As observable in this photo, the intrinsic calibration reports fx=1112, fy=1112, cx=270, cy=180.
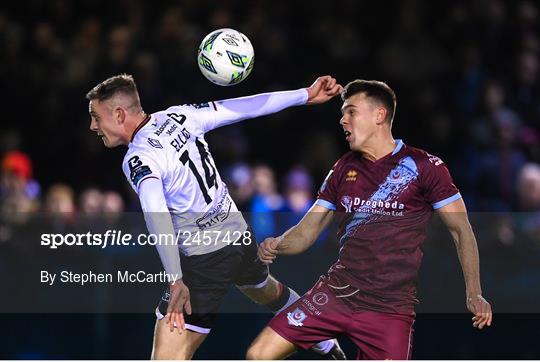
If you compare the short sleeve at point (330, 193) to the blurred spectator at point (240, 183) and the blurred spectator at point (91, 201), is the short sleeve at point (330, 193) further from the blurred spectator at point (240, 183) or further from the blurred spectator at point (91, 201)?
the blurred spectator at point (91, 201)

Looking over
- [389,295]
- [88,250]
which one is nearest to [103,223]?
[88,250]

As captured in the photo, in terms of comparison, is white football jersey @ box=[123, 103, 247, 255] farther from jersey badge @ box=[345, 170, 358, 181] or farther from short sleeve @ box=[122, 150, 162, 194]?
jersey badge @ box=[345, 170, 358, 181]

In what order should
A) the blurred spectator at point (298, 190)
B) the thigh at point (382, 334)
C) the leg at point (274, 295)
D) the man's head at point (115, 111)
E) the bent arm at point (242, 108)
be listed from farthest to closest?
1. the blurred spectator at point (298, 190)
2. the leg at point (274, 295)
3. the bent arm at point (242, 108)
4. the man's head at point (115, 111)
5. the thigh at point (382, 334)

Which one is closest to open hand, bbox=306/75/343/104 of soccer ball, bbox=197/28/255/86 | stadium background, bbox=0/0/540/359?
soccer ball, bbox=197/28/255/86

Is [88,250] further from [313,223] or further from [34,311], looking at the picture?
[313,223]

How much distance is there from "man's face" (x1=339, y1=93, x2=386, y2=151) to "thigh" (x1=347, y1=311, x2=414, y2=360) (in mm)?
933

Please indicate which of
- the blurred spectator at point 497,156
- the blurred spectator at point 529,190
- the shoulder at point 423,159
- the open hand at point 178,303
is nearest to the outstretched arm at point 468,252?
the shoulder at point 423,159

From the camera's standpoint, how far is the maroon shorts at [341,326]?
5.92m

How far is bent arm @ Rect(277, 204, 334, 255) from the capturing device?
246 inches

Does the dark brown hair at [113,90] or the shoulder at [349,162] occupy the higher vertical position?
the dark brown hair at [113,90]

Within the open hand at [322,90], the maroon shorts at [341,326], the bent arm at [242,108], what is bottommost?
the maroon shorts at [341,326]

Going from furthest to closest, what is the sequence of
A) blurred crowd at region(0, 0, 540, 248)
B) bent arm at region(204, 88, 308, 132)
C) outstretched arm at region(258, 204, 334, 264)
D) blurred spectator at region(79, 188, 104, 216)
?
1. blurred crowd at region(0, 0, 540, 248)
2. blurred spectator at region(79, 188, 104, 216)
3. bent arm at region(204, 88, 308, 132)
4. outstretched arm at region(258, 204, 334, 264)

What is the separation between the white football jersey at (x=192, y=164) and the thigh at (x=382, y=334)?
99 cm

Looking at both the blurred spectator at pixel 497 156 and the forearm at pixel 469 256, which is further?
the blurred spectator at pixel 497 156
